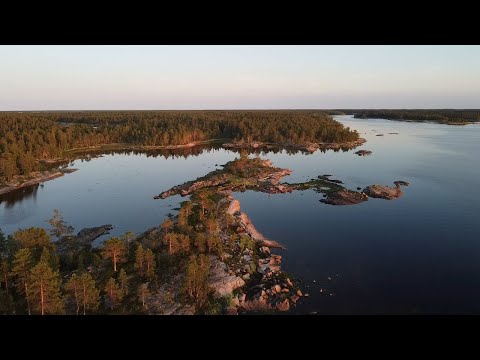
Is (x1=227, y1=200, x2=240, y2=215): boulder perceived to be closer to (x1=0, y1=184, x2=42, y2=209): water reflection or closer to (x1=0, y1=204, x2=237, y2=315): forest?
(x1=0, y1=204, x2=237, y2=315): forest

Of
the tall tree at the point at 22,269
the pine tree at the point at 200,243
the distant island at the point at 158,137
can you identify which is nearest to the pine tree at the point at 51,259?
the tall tree at the point at 22,269

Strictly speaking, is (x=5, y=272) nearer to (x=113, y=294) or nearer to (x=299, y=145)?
(x=113, y=294)

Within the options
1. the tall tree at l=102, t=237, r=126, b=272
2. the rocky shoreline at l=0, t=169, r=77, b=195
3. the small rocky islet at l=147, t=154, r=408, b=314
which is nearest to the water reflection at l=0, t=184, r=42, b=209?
the rocky shoreline at l=0, t=169, r=77, b=195

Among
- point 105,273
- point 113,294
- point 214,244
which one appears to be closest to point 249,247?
point 214,244

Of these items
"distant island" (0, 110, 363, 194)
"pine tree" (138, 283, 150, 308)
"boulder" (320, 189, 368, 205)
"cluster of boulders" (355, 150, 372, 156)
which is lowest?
"pine tree" (138, 283, 150, 308)

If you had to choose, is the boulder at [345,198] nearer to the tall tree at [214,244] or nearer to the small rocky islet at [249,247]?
the small rocky islet at [249,247]
